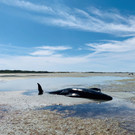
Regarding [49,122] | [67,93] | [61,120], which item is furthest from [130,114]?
[67,93]

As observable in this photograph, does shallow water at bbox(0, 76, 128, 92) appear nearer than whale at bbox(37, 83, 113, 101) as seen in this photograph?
No

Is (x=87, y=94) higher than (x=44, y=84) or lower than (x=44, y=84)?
higher

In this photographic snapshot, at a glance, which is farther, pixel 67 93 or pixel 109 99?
pixel 67 93

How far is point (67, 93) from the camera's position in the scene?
1463 centimetres

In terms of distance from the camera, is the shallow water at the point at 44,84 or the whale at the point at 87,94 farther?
the shallow water at the point at 44,84

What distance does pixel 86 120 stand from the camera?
6805mm

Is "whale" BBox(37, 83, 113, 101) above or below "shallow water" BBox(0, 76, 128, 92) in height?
above

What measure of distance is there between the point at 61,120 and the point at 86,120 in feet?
3.73

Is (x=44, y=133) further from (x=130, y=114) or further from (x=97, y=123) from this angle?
(x=130, y=114)

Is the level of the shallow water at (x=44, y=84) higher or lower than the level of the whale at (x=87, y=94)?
lower

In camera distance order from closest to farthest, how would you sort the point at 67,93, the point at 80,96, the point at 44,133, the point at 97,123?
1. the point at 44,133
2. the point at 97,123
3. the point at 80,96
4. the point at 67,93

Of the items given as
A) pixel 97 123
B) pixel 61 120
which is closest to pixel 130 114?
pixel 97 123

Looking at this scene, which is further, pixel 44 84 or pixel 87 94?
pixel 44 84

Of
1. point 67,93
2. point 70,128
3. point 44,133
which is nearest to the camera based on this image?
point 44,133
